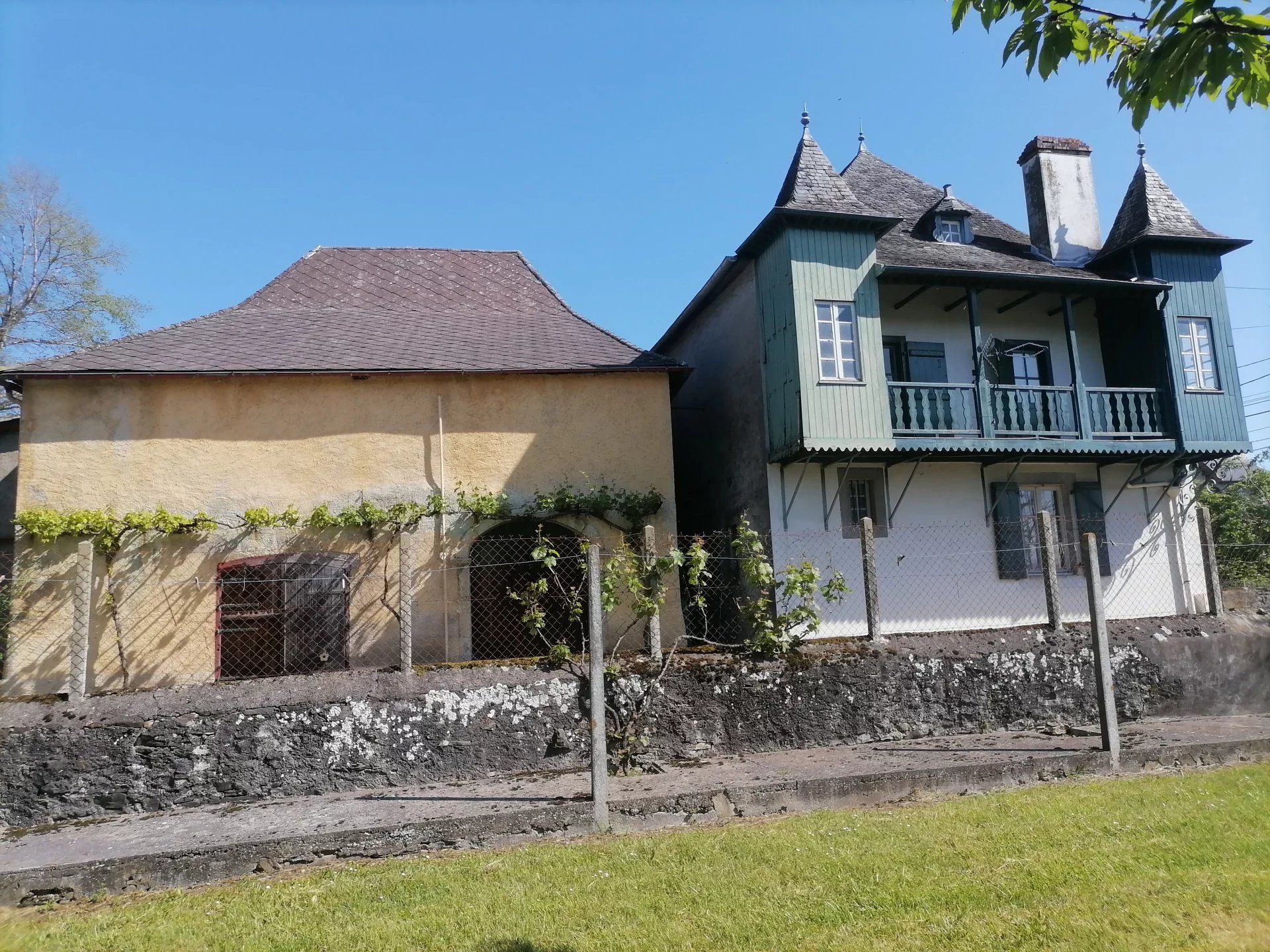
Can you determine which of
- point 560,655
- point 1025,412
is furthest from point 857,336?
point 560,655

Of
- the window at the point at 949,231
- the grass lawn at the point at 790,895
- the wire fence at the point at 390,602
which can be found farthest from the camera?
the window at the point at 949,231

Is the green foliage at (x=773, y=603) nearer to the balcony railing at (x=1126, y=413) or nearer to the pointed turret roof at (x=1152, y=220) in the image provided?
the balcony railing at (x=1126, y=413)

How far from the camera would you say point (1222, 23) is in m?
3.04

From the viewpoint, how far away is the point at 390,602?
36.4 ft

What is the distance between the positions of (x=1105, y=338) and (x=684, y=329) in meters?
6.99

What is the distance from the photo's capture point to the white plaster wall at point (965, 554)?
1218cm

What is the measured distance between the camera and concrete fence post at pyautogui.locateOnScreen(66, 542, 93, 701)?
7.26 metres

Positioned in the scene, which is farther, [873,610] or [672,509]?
[672,509]

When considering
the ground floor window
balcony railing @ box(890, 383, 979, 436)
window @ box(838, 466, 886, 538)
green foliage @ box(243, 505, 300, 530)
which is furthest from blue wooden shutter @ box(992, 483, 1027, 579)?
green foliage @ box(243, 505, 300, 530)

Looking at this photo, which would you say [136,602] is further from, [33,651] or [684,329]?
[684,329]

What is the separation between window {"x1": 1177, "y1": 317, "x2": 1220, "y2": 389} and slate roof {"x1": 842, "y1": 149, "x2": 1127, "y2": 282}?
150cm

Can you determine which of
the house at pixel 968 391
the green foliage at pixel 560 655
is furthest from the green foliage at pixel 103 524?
the house at pixel 968 391

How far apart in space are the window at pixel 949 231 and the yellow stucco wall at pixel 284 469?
18.4 ft

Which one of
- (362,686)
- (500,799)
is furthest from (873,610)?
(362,686)
